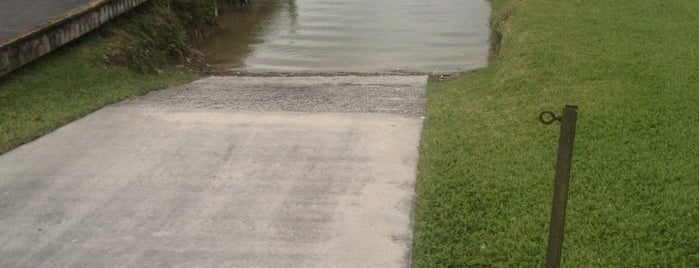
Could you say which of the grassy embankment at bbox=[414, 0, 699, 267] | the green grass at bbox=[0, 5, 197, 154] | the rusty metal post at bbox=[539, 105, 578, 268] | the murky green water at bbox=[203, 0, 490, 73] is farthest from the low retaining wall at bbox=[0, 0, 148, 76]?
the rusty metal post at bbox=[539, 105, 578, 268]

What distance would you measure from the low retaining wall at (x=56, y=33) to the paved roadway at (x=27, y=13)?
27 centimetres

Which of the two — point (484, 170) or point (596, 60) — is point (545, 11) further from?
point (484, 170)

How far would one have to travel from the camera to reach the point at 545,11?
50.8 feet

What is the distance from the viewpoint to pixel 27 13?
40.0 feet

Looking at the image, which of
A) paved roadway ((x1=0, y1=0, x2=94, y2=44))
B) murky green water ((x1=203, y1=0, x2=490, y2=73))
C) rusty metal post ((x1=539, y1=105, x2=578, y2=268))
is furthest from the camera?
murky green water ((x1=203, y1=0, x2=490, y2=73))

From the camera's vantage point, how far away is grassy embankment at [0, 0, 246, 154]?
361 inches

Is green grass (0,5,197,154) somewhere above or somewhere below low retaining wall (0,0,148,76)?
below

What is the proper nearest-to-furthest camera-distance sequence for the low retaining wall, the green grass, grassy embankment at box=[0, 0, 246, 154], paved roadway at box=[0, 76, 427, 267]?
paved roadway at box=[0, 76, 427, 267]
the green grass
grassy embankment at box=[0, 0, 246, 154]
the low retaining wall

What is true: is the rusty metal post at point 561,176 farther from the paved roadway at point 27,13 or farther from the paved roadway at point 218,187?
the paved roadway at point 27,13

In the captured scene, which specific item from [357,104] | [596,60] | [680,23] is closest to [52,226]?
[357,104]

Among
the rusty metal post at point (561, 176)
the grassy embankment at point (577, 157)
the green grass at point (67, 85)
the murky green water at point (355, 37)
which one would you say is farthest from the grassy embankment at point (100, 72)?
the rusty metal post at point (561, 176)

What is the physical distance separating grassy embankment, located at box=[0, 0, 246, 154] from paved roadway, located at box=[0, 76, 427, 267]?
411mm

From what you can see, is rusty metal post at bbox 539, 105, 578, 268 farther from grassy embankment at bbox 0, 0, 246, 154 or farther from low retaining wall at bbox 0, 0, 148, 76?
low retaining wall at bbox 0, 0, 148, 76

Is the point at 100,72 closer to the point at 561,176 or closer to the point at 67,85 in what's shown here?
the point at 67,85
